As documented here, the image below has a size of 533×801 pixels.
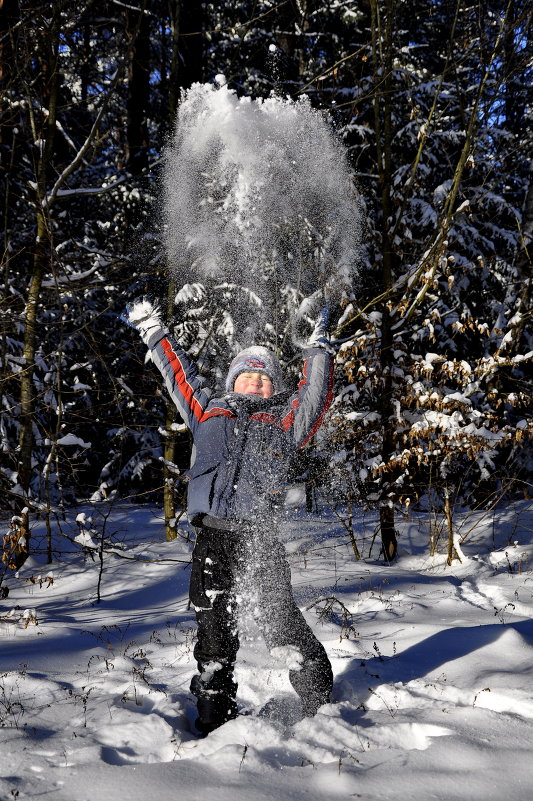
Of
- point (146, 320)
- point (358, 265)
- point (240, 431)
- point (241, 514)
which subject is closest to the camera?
point (241, 514)

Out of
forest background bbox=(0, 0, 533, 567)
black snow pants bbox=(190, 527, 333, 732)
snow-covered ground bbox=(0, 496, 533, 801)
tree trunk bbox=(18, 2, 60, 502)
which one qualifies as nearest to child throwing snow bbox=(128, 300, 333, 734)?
black snow pants bbox=(190, 527, 333, 732)

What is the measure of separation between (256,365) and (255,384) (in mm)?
106

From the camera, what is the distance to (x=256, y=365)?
327cm

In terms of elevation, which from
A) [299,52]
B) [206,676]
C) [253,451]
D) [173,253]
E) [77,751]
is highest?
[299,52]

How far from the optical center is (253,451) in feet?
9.96

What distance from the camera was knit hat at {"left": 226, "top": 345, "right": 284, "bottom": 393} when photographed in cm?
327

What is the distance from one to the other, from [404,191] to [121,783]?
18.3 feet

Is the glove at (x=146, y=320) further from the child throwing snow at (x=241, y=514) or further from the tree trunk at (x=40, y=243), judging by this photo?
the tree trunk at (x=40, y=243)

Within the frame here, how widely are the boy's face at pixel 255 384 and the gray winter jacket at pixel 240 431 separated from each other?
0.27 ft

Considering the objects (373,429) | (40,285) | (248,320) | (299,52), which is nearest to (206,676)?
(373,429)

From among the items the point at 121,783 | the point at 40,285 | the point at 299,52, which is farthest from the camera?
the point at 299,52

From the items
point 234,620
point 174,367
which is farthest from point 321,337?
point 234,620

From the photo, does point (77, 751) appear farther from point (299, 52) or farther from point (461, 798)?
point (299, 52)

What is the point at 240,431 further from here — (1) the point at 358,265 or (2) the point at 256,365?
(1) the point at 358,265
